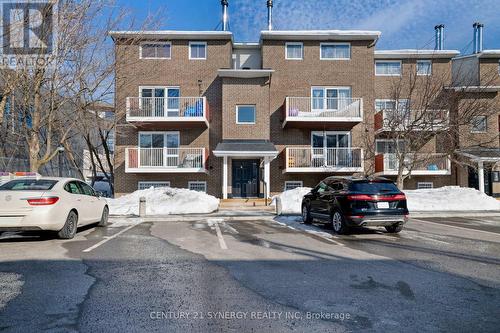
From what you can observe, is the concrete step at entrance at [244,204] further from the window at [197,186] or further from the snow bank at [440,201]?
the window at [197,186]

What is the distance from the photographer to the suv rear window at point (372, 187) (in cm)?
977

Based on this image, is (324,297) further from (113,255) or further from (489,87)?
(489,87)

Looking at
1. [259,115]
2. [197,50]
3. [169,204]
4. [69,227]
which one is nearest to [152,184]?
[169,204]

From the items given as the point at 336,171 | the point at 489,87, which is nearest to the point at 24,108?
the point at 336,171

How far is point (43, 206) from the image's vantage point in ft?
26.9

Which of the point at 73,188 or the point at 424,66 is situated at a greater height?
the point at 424,66

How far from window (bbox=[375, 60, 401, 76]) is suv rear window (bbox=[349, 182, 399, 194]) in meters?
17.0

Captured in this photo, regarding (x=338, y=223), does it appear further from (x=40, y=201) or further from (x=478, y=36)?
(x=478, y=36)

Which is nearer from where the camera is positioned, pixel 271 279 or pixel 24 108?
pixel 271 279

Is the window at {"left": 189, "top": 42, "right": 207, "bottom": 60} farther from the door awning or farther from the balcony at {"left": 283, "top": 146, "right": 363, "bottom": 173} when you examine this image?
the balcony at {"left": 283, "top": 146, "right": 363, "bottom": 173}

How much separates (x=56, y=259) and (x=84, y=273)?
1350 millimetres

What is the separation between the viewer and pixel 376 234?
33.3ft

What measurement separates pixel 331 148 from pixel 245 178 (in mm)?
5470

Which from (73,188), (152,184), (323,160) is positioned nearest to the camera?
(73,188)
